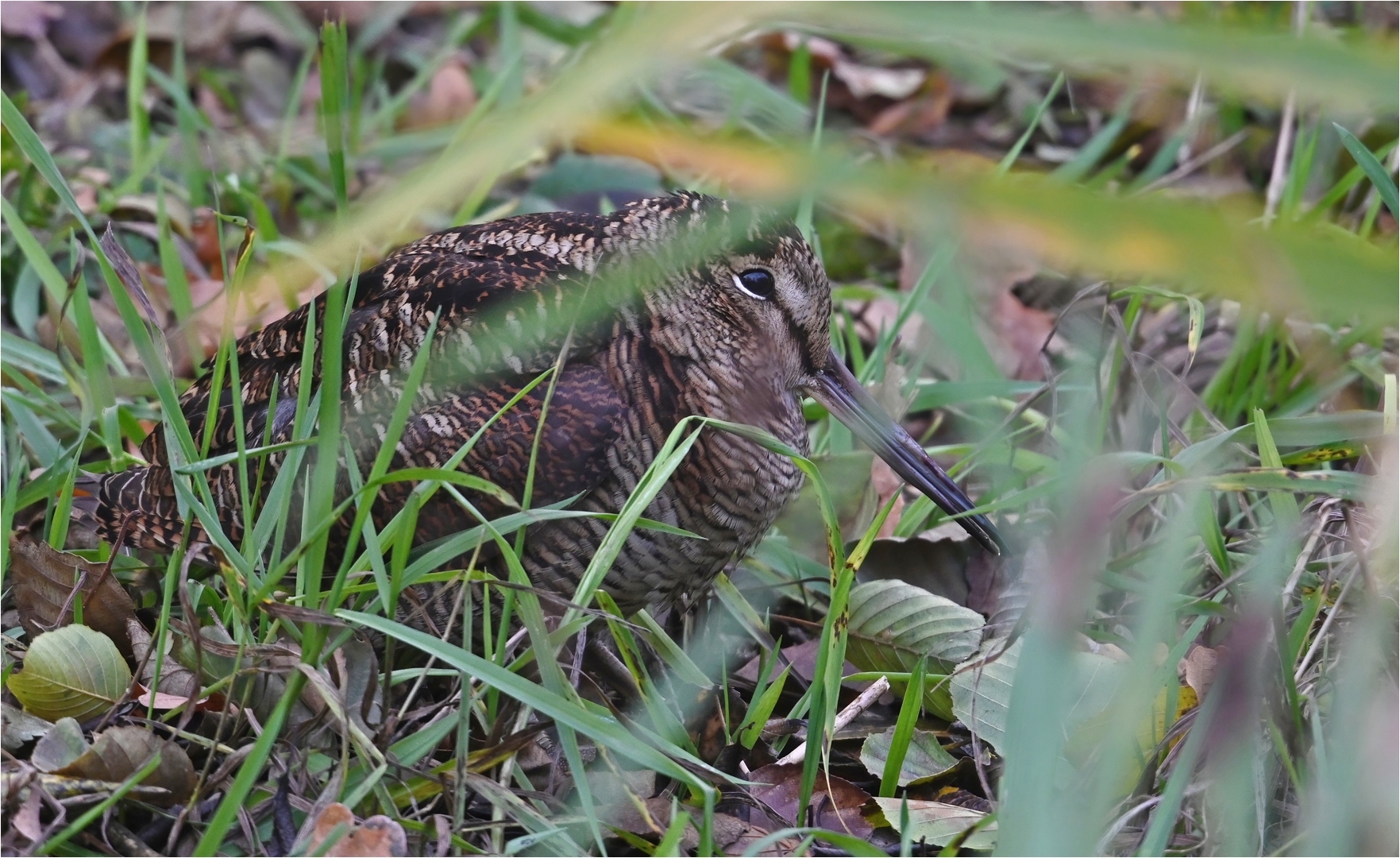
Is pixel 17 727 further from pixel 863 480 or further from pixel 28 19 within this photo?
pixel 28 19

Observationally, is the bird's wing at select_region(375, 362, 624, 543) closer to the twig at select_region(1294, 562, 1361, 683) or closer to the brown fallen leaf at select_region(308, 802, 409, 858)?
the brown fallen leaf at select_region(308, 802, 409, 858)

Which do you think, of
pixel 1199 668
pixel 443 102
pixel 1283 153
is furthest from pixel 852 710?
pixel 443 102

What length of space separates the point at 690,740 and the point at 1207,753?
0.77 meters

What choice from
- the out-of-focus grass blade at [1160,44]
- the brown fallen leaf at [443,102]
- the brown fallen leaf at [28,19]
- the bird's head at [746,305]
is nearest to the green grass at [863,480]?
the out-of-focus grass blade at [1160,44]

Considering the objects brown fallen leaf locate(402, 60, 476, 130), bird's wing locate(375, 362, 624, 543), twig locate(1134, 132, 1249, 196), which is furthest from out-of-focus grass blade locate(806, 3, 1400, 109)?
brown fallen leaf locate(402, 60, 476, 130)

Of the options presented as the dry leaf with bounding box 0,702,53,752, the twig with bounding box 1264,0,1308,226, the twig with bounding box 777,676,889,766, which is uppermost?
the twig with bounding box 1264,0,1308,226

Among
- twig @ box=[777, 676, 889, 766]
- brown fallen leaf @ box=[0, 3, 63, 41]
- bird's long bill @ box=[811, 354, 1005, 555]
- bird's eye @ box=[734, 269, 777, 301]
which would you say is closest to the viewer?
twig @ box=[777, 676, 889, 766]

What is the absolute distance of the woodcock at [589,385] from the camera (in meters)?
2.13

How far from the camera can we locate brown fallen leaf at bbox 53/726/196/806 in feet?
5.67

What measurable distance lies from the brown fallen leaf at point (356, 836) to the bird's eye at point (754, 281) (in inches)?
43.5

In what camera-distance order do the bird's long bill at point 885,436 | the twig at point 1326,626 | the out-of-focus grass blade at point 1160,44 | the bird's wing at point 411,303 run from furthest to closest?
the bird's long bill at point 885,436
the bird's wing at point 411,303
the twig at point 1326,626
the out-of-focus grass blade at point 1160,44

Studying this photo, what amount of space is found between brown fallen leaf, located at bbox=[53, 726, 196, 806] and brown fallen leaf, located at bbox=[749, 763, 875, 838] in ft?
2.69

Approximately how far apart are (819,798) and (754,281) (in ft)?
2.92

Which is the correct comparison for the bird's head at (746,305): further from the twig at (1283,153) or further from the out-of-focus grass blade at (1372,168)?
the twig at (1283,153)
